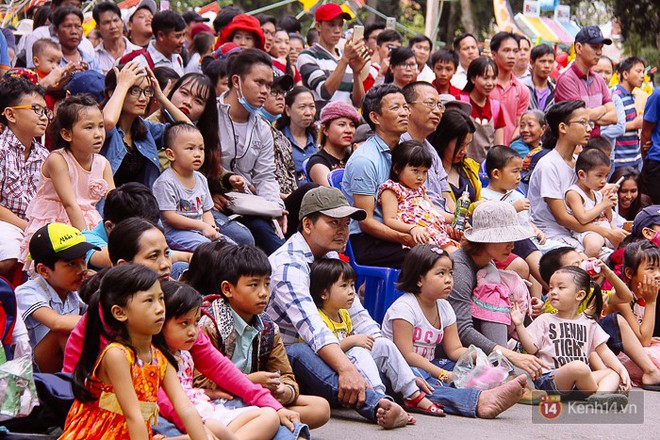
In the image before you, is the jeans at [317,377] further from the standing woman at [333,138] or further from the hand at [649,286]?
the hand at [649,286]

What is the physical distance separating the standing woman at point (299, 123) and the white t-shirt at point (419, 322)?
2360 millimetres

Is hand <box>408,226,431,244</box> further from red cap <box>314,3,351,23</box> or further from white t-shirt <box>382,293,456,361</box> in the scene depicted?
red cap <box>314,3,351,23</box>

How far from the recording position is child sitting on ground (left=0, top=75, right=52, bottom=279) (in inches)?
231

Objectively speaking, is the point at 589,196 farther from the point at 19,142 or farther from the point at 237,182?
the point at 19,142

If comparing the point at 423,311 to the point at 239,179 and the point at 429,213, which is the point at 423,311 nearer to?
the point at 429,213

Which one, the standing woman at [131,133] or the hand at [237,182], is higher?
the standing woman at [131,133]

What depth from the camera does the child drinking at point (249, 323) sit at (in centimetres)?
479

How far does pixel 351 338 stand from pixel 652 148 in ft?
17.3

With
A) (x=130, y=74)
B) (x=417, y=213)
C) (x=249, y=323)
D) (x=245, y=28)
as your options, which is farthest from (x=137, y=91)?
(x=245, y=28)

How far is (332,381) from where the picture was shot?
5238mm

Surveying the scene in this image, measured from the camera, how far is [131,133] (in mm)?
6410

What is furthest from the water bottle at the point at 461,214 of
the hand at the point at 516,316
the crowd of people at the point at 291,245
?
the hand at the point at 516,316

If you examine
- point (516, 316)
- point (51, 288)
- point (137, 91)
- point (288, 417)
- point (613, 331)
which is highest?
point (137, 91)

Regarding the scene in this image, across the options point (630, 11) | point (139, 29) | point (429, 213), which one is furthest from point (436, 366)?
point (139, 29)
